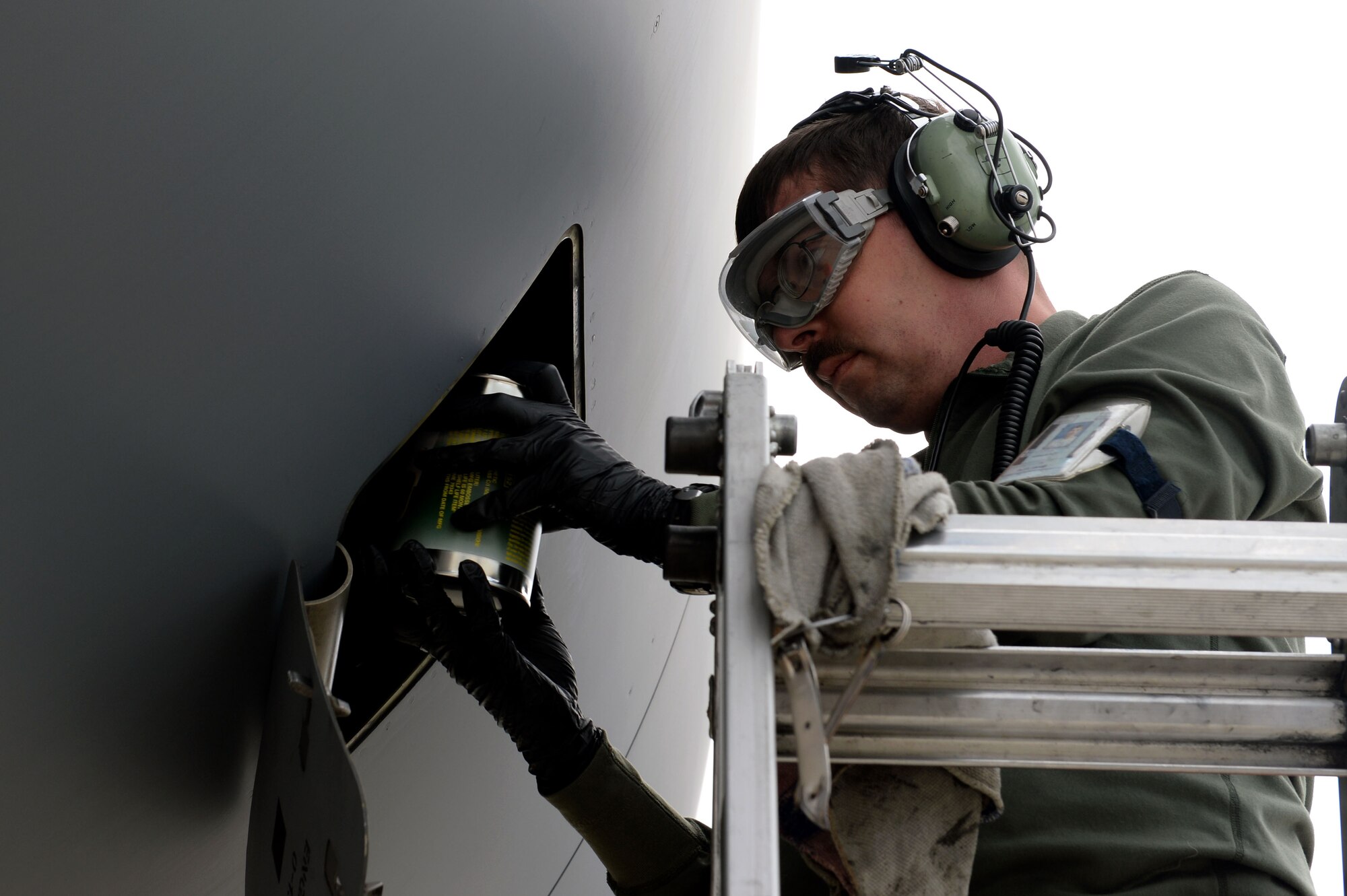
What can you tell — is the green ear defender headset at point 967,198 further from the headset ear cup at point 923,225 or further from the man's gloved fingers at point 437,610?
the man's gloved fingers at point 437,610

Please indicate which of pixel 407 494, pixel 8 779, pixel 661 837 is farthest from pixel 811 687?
pixel 661 837

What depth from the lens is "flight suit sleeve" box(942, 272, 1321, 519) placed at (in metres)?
1.26

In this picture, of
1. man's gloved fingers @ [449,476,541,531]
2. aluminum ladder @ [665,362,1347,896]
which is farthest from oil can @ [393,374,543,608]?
aluminum ladder @ [665,362,1347,896]

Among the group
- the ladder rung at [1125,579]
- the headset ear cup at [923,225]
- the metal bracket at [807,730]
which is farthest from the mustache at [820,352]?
the metal bracket at [807,730]

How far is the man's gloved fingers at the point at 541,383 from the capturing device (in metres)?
1.66

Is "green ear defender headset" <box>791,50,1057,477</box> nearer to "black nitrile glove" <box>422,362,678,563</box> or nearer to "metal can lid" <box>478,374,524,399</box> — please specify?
"black nitrile glove" <box>422,362,678,563</box>

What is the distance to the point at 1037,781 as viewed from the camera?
1429 millimetres

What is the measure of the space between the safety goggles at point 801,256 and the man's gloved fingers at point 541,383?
46 cm

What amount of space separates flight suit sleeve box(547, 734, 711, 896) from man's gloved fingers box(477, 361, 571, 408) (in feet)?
2.08

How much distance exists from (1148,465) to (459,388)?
86 cm

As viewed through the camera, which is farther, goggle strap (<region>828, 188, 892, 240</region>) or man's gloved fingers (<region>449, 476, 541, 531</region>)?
goggle strap (<region>828, 188, 892, 240</region>)

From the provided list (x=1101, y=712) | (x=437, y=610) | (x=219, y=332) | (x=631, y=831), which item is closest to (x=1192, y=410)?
(x=1101, y=712)

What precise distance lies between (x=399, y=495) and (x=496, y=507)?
0.46ft

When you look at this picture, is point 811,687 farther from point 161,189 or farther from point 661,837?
point 661,837
